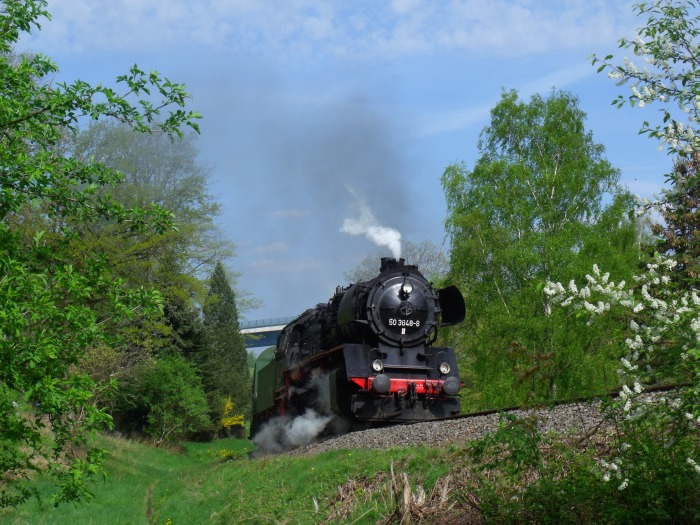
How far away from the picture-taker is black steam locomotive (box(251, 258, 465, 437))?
1886 centimetres

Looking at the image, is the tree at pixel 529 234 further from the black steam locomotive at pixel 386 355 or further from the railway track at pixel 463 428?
the railway track at pixel 463 428

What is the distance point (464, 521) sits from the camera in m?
8.57

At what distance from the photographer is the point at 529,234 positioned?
26.7 metres

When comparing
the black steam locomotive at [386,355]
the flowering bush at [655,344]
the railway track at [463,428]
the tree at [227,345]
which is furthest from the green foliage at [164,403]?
the flowering bush at [655,344]

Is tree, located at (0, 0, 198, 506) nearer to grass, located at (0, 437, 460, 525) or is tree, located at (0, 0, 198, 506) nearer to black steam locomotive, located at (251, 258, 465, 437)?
grass, located at (0, 437, 460, 525)

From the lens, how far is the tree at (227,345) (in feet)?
173

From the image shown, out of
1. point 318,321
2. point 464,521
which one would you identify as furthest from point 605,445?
point 318,321

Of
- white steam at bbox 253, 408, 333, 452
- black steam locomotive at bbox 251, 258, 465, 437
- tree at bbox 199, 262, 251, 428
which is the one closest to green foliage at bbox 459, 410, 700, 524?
black steam locomotive at bbox 251, 258, 465, 437

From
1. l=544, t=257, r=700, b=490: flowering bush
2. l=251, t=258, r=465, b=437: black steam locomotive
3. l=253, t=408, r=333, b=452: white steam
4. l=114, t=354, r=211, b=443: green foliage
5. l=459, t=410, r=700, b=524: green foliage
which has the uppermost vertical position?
l=114, t=354, r=211, b=443: green foliage

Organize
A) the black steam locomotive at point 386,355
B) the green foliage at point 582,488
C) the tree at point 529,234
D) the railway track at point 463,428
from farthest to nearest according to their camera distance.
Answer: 1. the tree at point 529,234
2. the black steam locomotive at point 386,355
3. the railway track at point 463,428
4. the green foliage at point 582,488

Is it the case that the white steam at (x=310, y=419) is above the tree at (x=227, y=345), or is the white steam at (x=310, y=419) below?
below

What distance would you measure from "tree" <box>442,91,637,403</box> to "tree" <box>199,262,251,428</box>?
84.2ft

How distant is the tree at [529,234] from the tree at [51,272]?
54.9ft

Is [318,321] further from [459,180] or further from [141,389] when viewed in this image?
[141,389]
